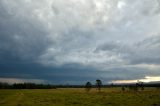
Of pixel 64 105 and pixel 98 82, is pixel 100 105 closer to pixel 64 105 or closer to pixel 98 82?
pixel 64 105

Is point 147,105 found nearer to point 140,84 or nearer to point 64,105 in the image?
point 64,105

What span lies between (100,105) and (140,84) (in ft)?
326

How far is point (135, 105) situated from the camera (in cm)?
4500

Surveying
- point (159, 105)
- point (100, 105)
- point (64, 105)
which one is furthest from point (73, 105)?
point (159, 105)

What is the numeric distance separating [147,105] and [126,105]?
12.0ft

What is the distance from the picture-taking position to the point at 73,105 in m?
47.3

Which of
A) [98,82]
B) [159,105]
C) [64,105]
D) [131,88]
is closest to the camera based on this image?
[159,105]

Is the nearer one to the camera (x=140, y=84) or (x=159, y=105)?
(x=159, y=105)

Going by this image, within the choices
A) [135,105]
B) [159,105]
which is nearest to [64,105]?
[135,105]

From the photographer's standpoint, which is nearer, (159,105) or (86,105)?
(159,105)

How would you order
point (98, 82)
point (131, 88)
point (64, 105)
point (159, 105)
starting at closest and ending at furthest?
1. point (159, 105)
2. point (64, 105)
3. point (131, 88)
4. point (98, 82)

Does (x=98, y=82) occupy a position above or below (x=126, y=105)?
above

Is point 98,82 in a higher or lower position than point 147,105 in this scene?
higher

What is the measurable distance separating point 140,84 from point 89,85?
29201 millimetres
